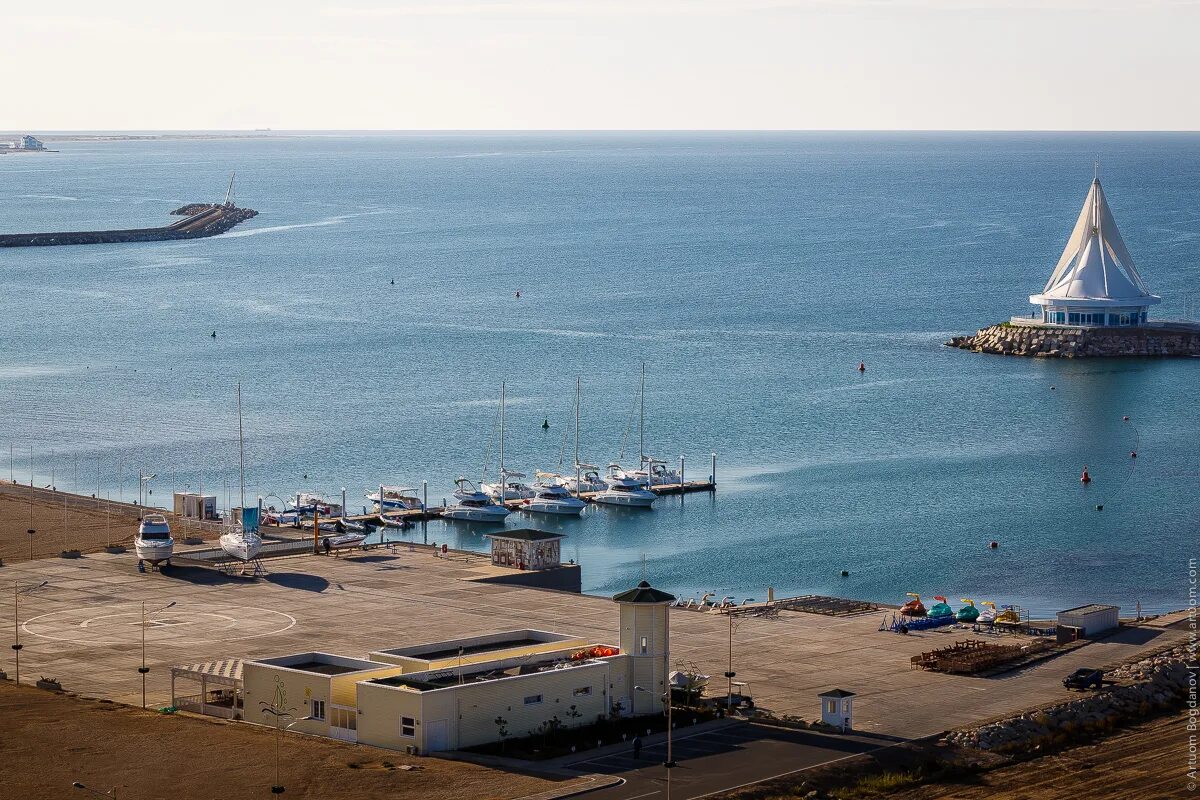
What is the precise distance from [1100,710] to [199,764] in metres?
23.8

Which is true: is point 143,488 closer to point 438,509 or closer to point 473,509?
point 438,509

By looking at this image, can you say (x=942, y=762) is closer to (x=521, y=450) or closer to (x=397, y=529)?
(x=397, y=529)

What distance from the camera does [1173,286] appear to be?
6919 inches

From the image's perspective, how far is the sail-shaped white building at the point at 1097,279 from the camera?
13550cm

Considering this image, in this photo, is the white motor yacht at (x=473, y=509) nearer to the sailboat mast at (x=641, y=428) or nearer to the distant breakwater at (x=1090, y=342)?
the sailboat mast at (x=641, y=428)

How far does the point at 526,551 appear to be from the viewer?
69500 millimetres

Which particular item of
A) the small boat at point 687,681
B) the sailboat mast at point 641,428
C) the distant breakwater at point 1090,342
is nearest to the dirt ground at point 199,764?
the small boat at point 687,681

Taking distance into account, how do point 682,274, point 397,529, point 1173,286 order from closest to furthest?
1. point 397,529
2. point 1173,286
3. point 682,274

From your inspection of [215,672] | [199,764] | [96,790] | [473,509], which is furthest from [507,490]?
[96,790]

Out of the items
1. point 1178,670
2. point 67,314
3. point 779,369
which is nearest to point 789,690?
point 1178,670

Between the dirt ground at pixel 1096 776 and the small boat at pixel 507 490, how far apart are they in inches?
1925

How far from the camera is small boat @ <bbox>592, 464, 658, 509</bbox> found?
93.6 metres

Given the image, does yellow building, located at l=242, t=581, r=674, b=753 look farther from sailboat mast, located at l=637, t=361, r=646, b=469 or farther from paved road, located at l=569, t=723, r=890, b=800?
sailboat mast, located at l=637, t=361, r=646, b=469

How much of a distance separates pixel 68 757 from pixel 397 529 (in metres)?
45.3
